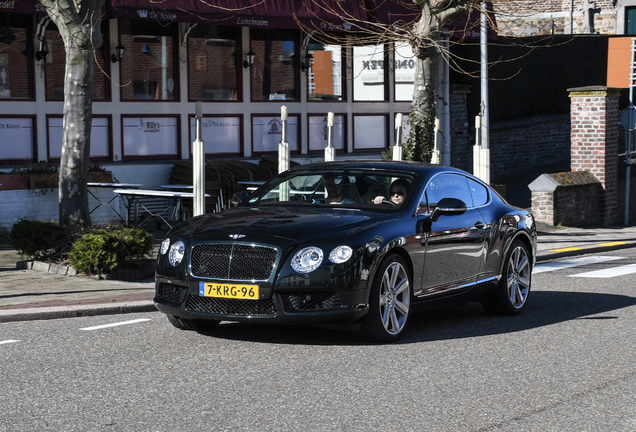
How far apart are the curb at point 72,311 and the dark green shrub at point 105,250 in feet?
5.77

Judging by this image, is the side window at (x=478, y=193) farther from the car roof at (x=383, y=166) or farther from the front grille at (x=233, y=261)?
the front grille at (x=233, y=261)

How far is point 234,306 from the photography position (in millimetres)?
7812

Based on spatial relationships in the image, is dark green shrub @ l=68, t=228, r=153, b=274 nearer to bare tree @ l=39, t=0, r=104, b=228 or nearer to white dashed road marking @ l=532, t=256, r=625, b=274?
bare tree @ l=39, t=0, r=104, b=228

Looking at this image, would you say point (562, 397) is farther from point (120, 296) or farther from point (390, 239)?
point (120, 296)

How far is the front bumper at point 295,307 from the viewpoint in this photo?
770 cm

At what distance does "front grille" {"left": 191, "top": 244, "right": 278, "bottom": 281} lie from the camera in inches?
304

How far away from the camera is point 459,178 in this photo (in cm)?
974

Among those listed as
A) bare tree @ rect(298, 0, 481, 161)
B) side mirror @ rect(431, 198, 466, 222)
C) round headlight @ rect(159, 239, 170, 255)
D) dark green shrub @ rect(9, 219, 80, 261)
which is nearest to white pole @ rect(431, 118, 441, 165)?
bare tree @ rect(298, 0, 481, 161)

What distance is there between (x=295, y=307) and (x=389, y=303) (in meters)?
0.89

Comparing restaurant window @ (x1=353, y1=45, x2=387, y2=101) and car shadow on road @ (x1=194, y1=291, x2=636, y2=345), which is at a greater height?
restaurant window @ (x1=353, y1=45, x2=387, y2=101)

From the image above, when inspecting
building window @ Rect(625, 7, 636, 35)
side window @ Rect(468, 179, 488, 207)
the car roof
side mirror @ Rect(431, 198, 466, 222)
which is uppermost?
building window @ Rect(625, 7, 636, 35)

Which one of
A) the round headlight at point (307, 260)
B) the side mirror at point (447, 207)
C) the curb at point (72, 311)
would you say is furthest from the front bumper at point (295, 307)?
the curb at point (72, 311)

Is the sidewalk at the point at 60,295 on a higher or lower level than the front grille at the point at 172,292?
lower

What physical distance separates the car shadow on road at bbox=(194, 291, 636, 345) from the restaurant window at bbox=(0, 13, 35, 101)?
11331 millimetres
